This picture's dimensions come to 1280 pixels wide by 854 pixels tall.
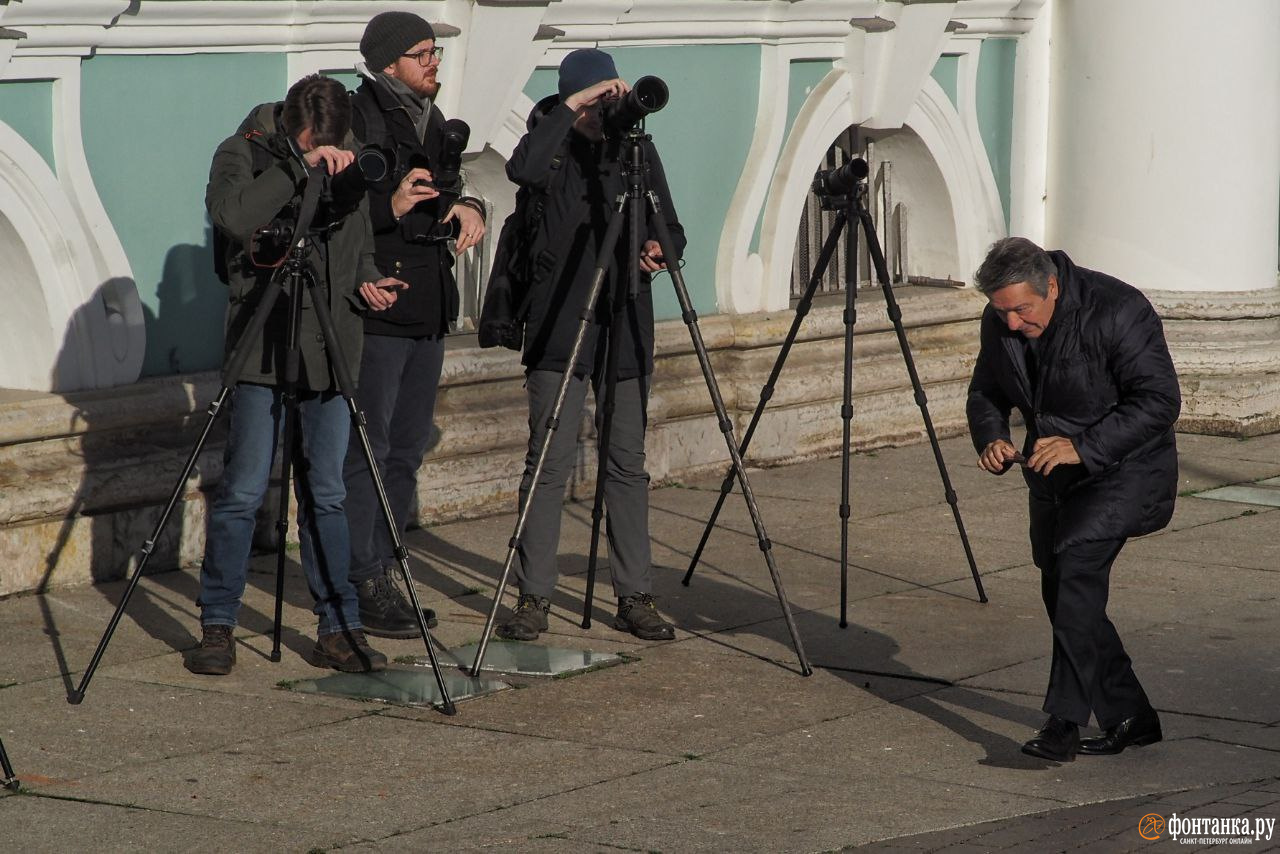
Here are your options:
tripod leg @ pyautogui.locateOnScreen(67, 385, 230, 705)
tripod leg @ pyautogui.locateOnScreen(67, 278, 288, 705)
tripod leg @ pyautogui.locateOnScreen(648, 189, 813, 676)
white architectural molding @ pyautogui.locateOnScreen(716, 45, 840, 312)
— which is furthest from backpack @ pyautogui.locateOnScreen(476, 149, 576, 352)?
white architectural molding @ pyautogui.locateOnScreen(716, 45, 840, 312)

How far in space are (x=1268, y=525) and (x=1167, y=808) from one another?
4.08 m

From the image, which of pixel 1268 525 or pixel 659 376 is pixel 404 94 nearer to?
pixel 659 376

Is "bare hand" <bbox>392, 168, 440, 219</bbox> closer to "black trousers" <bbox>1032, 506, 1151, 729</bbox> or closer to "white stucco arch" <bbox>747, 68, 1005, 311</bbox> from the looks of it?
"black trousers" <bbox>1032, 506, 1151, 729</bbox>

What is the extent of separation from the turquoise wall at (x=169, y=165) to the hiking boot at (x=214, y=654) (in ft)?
6.22

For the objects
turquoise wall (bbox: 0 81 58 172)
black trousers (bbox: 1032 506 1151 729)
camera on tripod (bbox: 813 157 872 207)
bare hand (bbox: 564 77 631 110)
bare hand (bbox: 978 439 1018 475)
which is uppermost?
bare hand (bbox: 564 77 631 110)

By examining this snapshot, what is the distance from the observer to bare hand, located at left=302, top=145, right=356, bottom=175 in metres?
6.17

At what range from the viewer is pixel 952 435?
37.3ft

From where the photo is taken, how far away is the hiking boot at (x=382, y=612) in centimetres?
698

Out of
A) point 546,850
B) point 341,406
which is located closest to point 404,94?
point 341,406

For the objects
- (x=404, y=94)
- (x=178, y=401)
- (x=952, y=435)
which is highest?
(x=404, y=94)

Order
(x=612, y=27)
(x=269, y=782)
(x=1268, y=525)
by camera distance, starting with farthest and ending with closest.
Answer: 1. (x=612, y=27)
2. (x=1268, y=525)
3. (x=269, y=782)

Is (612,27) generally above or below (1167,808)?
above

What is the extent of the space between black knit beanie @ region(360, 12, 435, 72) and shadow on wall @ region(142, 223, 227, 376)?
5.37ft

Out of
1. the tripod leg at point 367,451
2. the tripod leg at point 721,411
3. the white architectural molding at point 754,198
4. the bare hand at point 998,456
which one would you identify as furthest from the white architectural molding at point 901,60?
the bare hand at point 998,456
